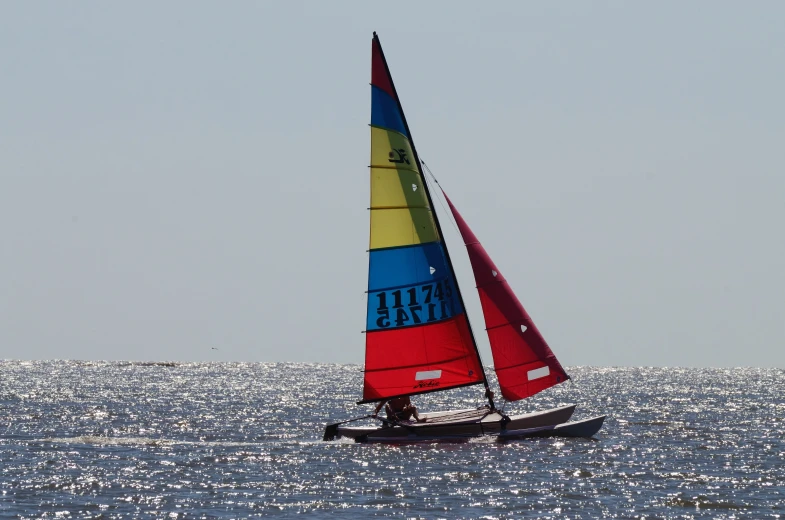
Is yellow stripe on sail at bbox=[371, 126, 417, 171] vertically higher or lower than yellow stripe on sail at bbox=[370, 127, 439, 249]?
higher

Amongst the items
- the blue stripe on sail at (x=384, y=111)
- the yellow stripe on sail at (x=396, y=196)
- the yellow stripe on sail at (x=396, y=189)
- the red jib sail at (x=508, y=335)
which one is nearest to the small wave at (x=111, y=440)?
the yellow stripe on sail at (x=396, y=196)

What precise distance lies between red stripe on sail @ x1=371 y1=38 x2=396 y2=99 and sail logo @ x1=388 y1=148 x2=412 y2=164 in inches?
67.7

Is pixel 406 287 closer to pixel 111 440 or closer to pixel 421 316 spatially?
pixel 421 316

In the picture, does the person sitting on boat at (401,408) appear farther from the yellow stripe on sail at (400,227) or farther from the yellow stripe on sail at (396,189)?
the yellow stripe on sail at (396,189)

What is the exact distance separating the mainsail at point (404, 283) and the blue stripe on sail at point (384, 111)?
0.03 m

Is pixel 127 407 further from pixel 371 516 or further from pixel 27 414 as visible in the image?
pixel 371 516

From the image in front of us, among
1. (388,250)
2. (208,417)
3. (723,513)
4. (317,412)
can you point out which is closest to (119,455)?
(388,250)

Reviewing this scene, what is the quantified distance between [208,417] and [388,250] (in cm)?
2670

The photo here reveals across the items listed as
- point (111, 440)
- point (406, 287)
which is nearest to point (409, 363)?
point (406, 287)

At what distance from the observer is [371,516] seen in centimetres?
2555

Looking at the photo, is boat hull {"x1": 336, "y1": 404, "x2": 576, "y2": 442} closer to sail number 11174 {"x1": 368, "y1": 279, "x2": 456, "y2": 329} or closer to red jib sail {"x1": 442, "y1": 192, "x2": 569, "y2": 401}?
red jib sail {"x1": 442, "y1": 192, "x2": 569, "y2": 401}

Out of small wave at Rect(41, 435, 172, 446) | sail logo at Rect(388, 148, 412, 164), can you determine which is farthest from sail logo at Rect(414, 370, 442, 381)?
small wave at Rect(41, 435, 172, 446)

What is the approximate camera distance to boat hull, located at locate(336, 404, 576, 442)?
36.3 m

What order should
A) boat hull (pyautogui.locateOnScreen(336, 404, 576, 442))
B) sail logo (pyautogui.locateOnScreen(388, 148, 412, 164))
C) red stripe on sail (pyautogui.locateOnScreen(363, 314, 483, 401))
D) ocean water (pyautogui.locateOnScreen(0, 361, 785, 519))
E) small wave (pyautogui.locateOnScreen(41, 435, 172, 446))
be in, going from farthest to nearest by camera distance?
small wave (pyautogui.locateOnScreen(41, 435, 172, 446)), red stripe on sail (pyautogui.locateOnScreen(363, 314, 483, 401)), sail logo (pyautogui.locateOnScreen(388, 148, 412, 164)), boat hull (pyautogui.locateOnScreen(336, 404, 576, 442)), ocean water (pyautogui.locateOnScreen(0, 361, 785, 519))
